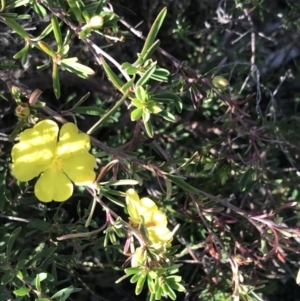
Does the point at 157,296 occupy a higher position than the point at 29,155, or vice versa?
the point at 29,155

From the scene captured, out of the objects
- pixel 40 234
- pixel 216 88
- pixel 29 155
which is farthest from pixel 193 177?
pixel 29 155

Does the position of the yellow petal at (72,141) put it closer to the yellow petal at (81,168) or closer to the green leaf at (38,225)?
the yellow petal at (81,168)

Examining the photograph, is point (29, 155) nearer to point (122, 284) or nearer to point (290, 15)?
point (122, 284)

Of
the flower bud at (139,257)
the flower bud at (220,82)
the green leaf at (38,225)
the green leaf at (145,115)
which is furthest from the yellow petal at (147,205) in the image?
the flower bud at (220,82)

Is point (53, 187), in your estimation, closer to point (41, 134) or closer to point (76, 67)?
point (41, 134)

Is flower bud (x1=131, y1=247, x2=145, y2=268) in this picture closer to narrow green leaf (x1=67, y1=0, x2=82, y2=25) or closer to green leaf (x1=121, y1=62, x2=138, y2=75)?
green leaf (x1=121, y1=62, x2=138, y2=75)

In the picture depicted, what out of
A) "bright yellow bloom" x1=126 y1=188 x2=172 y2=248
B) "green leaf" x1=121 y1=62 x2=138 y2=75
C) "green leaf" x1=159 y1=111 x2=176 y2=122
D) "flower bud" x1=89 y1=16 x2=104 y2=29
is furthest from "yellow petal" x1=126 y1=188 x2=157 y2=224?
"flower bud" x1=89 y1=16 x2=104 y2=29
